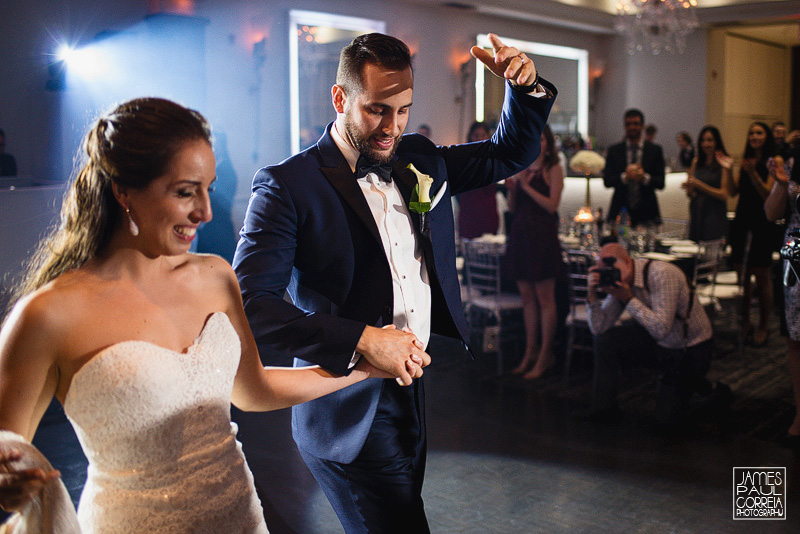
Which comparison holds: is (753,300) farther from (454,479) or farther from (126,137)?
(126,137)

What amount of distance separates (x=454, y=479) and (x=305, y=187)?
90.2 inches

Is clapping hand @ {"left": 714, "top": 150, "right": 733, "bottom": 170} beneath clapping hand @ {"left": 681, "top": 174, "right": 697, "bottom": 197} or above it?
above

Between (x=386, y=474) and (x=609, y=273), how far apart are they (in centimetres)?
274

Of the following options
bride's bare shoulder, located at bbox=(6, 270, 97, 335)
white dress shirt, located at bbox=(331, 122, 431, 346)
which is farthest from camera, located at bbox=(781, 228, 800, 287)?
bride's bare shoulder, located at bbox=(6, 270, 97, 335)

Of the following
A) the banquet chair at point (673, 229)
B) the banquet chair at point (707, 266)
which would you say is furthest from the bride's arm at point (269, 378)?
the banquet chair at point (673, 229)

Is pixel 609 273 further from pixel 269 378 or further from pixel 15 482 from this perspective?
pixel 15 482

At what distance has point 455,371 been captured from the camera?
17.9 ft

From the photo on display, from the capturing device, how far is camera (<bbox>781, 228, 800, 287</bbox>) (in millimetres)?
3477

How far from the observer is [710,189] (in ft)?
21.0

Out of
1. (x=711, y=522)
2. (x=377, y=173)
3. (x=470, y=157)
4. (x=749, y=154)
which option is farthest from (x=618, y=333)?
(x=377, y=173)

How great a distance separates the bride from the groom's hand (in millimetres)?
285

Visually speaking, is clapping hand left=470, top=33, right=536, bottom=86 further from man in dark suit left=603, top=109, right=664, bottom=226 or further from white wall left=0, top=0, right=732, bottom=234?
white wall left=0, top=0, right=732, bottom=234

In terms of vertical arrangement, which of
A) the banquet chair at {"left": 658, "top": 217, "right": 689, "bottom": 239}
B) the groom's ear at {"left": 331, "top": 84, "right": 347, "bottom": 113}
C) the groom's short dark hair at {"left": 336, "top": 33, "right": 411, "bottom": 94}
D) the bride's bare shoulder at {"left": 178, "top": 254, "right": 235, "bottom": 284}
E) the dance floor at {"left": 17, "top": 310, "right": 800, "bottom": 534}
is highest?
the groom's short dark hair at {"left": 336, "top": 33, "right": 411, "bottom": 94}

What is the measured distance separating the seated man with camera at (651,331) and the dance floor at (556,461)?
0.62 feet
